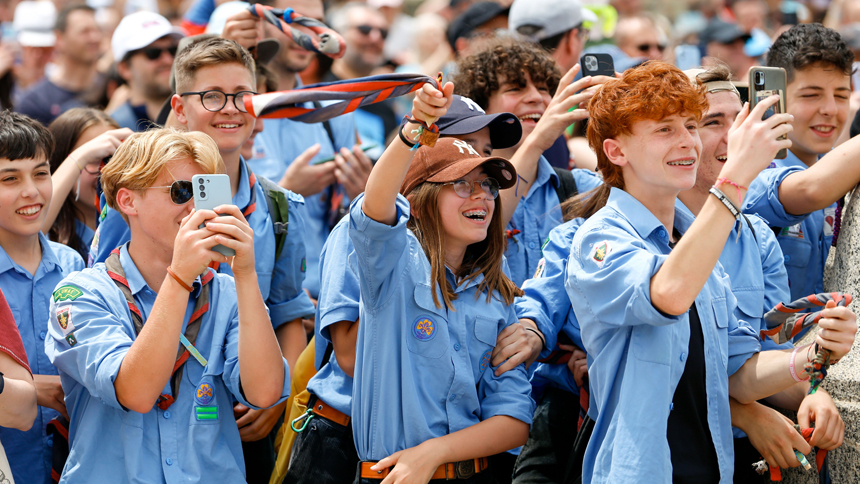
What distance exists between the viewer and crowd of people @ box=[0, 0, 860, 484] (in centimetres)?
258

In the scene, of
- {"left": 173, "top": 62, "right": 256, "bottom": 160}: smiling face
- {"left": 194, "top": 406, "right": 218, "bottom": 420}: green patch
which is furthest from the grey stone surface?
{"left": 173, "top": 62, "right": 256, "bottom": 160}: smiling face

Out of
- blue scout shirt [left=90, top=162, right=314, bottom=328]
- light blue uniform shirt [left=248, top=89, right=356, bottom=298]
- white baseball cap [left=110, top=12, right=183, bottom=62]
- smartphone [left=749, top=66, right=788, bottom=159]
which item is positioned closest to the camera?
smartphone [left=749, top=66, right=788, bottom=159]

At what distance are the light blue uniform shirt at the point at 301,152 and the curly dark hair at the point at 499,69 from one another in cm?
118

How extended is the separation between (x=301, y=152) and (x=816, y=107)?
2.95m

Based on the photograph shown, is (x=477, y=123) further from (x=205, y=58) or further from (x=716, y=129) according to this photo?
(x=205, y=58)

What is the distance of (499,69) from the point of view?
13.6 feet

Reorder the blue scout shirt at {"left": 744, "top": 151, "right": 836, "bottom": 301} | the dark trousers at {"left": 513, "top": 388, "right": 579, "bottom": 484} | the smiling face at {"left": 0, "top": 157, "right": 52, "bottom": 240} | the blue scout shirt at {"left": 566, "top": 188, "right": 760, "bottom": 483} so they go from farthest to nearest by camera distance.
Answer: the blue scout shirt at {"left": 744, "top": 151, "right": 836, "bottom": 301} → the smiling face at {"left": 0, "top": 157, "right": 52, "bottom": 240} → the dark trousers at {"left": 513, "top": 388, "right": 579, "bottom": 484} → the blue scout shirt at {"left": 566, "top": 188, "right": 760, "bottom": 483}

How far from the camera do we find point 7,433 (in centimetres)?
311

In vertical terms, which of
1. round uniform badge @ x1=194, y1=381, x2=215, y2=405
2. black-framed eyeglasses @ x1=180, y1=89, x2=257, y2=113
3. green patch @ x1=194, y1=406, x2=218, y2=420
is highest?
black-framed eyeglasses @ x1=180, y1=89, x2=257, y2=113

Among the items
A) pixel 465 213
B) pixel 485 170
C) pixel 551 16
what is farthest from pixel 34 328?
pixel 551 16

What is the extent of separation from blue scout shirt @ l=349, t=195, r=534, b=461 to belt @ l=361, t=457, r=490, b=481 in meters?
0.05

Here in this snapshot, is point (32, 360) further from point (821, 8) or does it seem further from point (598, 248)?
point (821, 8)

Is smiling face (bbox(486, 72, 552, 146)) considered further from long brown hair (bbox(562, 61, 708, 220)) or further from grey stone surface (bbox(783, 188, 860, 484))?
grey stone surface (bbox(783, 188, 860, 484))

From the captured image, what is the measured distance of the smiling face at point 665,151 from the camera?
104 inches
